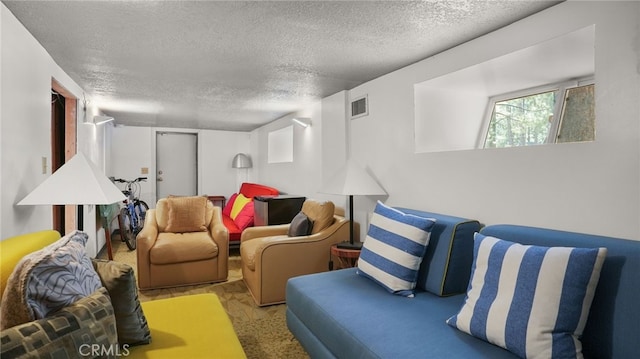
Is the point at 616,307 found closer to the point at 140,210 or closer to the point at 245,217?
the point at 245,217

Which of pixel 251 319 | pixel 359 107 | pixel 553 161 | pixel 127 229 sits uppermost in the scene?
pixel 359 107

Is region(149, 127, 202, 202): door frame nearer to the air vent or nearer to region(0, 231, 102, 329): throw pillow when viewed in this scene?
the air vent

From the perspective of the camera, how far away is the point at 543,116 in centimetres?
236

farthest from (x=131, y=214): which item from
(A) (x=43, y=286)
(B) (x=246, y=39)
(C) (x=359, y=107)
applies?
(A) (x=43, y=286)

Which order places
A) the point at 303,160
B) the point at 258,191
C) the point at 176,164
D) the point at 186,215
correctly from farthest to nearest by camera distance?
the point at 176,164
the point at 258,191
the point at 303,160
the point at 186,215

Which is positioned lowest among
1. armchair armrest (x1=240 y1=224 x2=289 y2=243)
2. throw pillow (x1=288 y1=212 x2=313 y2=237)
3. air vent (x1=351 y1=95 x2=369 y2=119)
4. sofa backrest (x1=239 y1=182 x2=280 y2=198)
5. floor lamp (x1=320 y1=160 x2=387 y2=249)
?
armchair armrest (x1=240 y1=224 x2=289 y2=243)

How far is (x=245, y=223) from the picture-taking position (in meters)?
4.92

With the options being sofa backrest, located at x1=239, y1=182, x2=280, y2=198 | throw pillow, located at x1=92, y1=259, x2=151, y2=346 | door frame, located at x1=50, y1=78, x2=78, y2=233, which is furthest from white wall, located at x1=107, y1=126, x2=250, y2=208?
throw pillow, located at x1=92, y1=259, x2=151, y2=346

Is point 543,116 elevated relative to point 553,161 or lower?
elevated

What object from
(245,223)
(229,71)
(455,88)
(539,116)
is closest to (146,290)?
(245,223)

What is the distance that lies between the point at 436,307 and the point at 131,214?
559 cm

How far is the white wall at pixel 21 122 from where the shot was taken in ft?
5.98

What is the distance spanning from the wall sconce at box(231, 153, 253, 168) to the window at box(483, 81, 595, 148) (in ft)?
17.0

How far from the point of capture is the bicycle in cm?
540
